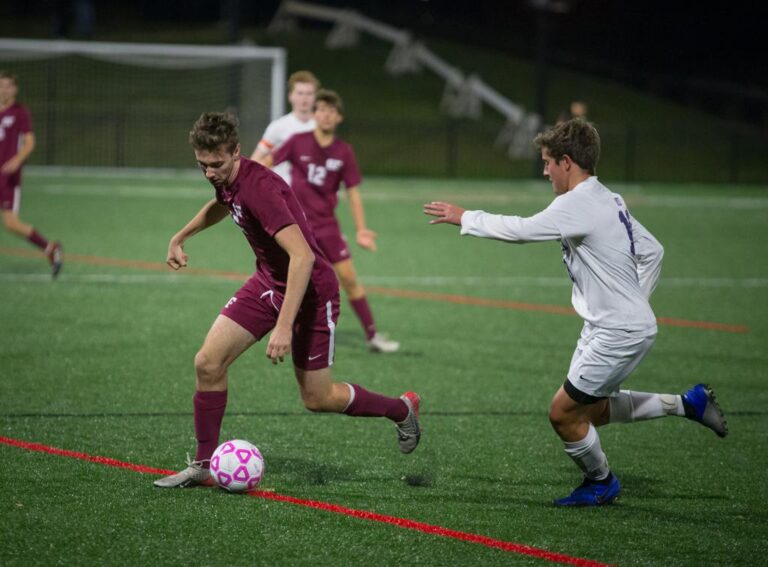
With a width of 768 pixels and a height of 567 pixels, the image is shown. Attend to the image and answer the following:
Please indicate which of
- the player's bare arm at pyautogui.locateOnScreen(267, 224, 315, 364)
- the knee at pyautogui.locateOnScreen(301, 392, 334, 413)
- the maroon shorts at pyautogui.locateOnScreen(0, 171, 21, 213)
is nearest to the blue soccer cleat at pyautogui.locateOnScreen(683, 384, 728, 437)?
the knee at pyautogui.locateOnScreen(301, 392, 334, 413)

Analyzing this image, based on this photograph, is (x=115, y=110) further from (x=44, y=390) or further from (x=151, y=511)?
(x=151, y=511)

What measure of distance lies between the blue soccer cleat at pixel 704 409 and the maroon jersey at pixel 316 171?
4.26m

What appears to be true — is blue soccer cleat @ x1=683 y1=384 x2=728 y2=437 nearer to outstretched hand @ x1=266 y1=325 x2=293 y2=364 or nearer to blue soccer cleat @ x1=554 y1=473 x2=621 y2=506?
blue soccer cleat @ x1=554 y1=473 x2=621 y2=506

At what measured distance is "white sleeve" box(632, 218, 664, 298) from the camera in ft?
17.7

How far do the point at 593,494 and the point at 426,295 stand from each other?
6.78 meters

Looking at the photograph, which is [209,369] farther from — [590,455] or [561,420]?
[590,455]

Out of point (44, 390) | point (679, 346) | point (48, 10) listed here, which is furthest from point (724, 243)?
point (48, 10)

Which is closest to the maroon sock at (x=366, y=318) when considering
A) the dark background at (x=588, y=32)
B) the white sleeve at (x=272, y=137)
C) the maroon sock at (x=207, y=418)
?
the white sleeve at (x=272, y=137)

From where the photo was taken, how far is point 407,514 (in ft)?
17.3

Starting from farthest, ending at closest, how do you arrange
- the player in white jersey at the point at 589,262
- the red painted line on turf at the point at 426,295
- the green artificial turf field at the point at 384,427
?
1. the red painted line on turf at the point at 426,295
2. the player in white jersey at the point at 589,262
3. the green artificial turf field at the point at 384,427

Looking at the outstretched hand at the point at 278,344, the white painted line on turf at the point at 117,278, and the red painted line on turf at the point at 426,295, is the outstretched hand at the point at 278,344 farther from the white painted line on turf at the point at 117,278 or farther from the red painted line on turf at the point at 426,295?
the white painted line on turf at the point at 117,278

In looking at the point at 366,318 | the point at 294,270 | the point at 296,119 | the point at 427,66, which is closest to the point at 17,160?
the point at 296,119

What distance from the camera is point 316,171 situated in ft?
30.7

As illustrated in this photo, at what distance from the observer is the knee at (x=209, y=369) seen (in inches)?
216
